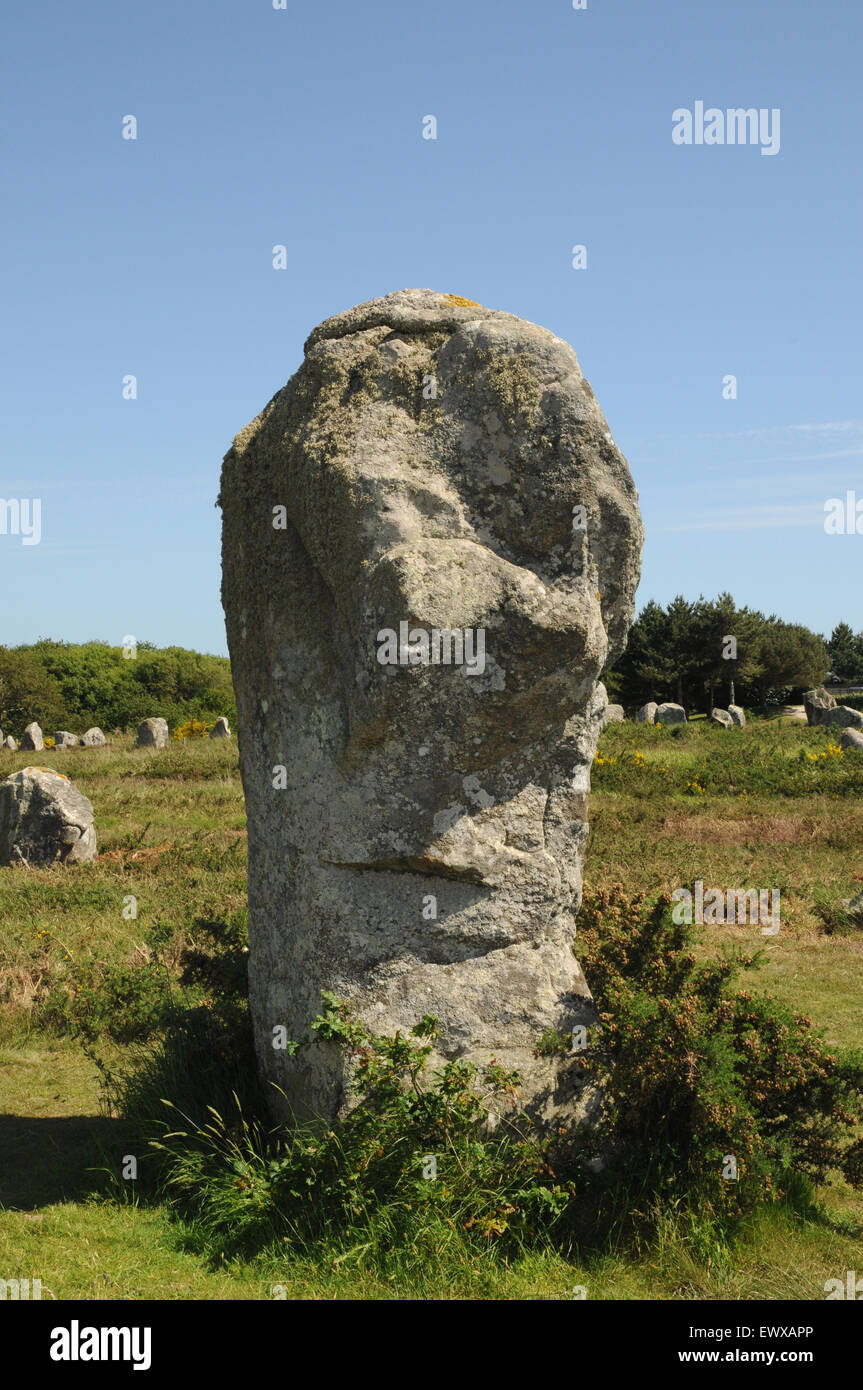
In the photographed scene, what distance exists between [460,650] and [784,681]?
5002 cm

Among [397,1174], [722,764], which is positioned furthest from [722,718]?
[397,1174]

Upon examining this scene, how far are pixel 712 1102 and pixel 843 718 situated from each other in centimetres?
3158

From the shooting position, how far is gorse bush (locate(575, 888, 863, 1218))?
5086 mm

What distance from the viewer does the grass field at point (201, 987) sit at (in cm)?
480

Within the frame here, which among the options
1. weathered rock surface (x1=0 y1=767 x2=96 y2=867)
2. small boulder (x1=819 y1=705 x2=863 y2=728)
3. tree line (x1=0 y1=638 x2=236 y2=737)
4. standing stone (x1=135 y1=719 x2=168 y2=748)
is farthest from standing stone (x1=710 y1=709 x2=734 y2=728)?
weathered rock surface (x1=0 y1=767 x2=96 y2=867)

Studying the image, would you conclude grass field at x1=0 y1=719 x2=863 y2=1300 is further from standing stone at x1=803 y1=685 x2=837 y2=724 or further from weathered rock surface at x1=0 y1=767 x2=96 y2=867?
standing stone at x1=803 y1=685 x2=837 y2=724

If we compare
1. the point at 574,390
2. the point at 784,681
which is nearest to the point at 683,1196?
the point at 574,390

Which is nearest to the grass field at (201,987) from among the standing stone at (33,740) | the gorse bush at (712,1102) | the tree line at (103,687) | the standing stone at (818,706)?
the gorse bush at (712,1102)

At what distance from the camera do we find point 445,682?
212 inches

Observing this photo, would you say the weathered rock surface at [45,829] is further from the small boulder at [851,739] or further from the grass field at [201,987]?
the small boulder at [851,739]

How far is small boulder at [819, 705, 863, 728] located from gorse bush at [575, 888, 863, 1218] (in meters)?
29.6

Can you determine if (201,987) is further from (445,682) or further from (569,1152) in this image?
(445,682)

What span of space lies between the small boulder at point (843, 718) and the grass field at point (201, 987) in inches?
402

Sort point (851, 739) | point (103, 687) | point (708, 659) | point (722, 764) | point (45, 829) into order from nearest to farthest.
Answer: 1. point (45, 829)
2. point (722, 764)
3. point (851, 739)
4. point (708, 659)
5. point (103, 687)
